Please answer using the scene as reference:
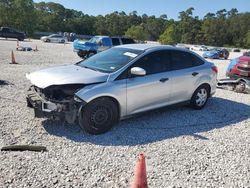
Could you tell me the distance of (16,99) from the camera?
787cm

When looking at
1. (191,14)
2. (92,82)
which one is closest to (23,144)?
(92,82)

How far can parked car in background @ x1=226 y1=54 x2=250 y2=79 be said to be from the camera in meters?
11.3

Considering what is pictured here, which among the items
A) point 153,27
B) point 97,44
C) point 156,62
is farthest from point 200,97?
point 153,27

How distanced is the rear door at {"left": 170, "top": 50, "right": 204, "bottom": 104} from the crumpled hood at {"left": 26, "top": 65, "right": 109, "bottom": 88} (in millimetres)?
1871

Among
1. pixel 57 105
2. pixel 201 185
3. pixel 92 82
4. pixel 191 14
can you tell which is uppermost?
pixel 191 14

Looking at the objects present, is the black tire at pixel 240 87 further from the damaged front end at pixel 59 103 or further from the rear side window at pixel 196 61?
the damaged front end at pixel 59 103

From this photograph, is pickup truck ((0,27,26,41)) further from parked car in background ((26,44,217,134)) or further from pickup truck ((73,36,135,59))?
parked car in background ((26,44,217,134))

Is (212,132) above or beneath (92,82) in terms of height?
beneath

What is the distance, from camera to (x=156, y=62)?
22.4 feet

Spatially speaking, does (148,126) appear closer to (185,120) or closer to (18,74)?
(185,120)

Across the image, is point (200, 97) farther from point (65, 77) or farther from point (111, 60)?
point (65, 77)

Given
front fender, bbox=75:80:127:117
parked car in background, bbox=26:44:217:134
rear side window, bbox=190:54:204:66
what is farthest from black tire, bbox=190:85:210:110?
front fender, bbox=75:80:127:117

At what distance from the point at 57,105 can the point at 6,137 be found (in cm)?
101

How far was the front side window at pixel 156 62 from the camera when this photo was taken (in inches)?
258
